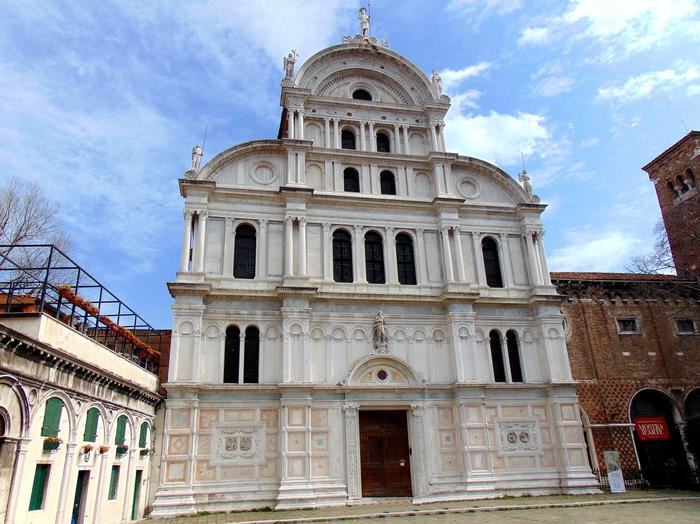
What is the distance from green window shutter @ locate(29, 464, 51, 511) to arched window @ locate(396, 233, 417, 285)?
1493 centimetres

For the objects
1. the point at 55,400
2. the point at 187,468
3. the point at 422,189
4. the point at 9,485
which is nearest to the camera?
the point at 9,485

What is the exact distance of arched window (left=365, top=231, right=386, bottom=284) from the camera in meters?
23.0

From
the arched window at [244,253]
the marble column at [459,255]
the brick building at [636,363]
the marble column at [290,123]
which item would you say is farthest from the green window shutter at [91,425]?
the brick building at [636,363]

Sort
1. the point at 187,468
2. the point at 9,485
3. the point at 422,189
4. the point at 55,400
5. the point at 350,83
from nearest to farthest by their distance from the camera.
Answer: the point at 9,485
the point at 55,400
the point at 187,468
the point at 422,189
the point at 350,83

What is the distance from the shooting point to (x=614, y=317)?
27875 mm

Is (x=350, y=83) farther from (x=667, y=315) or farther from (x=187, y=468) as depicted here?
(x=667, y=315)

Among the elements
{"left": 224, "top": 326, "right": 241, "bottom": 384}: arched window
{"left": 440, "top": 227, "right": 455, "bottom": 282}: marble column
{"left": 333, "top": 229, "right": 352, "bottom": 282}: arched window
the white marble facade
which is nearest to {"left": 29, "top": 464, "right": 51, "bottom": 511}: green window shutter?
the white marble facade

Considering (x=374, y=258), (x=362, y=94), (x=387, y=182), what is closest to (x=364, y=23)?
(x=362, y=94)

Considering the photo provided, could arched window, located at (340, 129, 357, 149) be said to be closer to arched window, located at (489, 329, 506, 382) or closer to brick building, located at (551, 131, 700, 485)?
arched window, located at (489, 329, 506, 382)

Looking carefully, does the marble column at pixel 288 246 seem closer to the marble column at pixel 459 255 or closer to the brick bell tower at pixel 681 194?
the marble column at pixel 459 255

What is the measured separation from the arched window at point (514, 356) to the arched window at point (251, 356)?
1055 centimetres

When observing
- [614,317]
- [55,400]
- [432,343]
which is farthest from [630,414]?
[55,400]

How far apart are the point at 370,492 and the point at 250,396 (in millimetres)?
5698

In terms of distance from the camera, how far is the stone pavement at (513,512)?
583 inches
